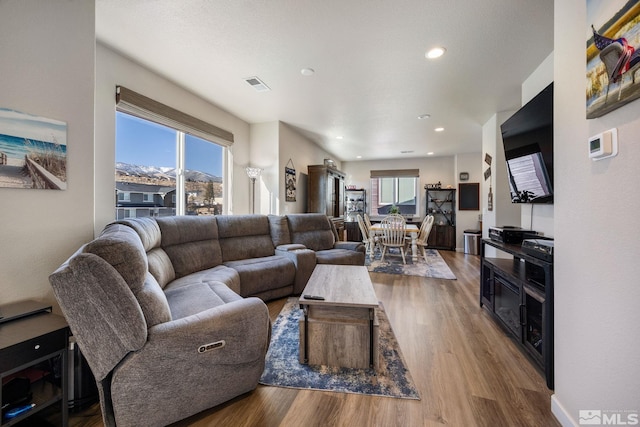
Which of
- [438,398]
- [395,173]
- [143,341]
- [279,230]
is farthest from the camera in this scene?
[395,173]

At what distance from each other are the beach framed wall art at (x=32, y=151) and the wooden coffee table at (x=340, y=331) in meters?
1.81

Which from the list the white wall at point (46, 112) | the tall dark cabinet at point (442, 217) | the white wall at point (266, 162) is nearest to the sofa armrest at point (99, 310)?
the white wall at point (46, 112)

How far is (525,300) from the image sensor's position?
1853mm

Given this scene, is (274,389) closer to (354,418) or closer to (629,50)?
(354,418)

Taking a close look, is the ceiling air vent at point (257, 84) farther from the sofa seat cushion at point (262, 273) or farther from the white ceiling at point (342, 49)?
the sofa seat cushion at point (262, 273)

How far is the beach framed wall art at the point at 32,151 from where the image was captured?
54.4 inches

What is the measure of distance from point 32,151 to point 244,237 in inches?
86.8

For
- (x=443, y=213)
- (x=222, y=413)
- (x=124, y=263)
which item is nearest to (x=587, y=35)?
(x=124, y=263)

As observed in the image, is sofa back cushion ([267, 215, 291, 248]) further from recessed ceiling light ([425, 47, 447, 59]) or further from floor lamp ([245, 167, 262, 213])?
recessed ceiling light ([425, 47, 447, 59])

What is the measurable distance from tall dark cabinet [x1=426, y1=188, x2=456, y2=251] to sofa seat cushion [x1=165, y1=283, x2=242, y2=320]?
6.30m

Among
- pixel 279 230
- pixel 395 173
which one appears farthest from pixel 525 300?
pixel 395 173

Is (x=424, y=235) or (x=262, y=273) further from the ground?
(x=424, y=235)

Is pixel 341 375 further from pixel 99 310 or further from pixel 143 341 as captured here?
pixel 99 310

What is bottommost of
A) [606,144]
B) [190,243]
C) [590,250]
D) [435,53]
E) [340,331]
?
[340,331]
